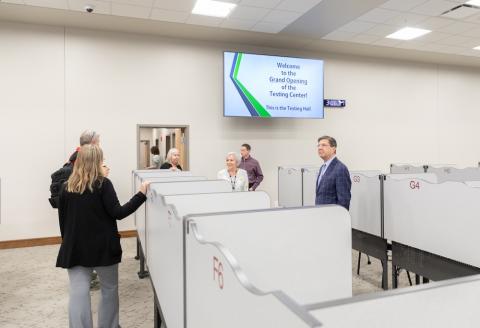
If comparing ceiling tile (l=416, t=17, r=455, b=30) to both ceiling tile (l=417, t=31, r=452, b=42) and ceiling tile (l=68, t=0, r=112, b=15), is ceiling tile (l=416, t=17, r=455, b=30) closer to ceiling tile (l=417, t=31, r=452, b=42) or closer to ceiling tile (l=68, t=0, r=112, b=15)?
ceiling tile (l=417, t=31, r=452, b=42)

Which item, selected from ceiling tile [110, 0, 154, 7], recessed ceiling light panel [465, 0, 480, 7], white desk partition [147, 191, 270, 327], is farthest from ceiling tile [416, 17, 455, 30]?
white desk partition [147, 191, 270, 327]

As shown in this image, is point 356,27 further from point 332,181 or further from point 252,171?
point 332,181

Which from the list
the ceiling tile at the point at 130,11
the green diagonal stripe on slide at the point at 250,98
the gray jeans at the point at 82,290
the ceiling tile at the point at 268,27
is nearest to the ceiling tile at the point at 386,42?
the ceiling tile at the point at 268,27

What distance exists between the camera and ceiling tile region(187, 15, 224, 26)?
4.80m

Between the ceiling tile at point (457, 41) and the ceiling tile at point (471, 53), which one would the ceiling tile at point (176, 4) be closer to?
the ceiling tile at point (457, 41)

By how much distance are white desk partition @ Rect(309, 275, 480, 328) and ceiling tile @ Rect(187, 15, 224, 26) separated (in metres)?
4.66

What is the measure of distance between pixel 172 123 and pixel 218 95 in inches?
35.7

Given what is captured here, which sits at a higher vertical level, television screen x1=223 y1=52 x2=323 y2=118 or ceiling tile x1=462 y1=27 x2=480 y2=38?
ceiling tile x1=462 y1=27 x2=480 y2=38

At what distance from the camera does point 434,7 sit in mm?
4562

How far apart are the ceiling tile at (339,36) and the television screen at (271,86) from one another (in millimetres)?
537

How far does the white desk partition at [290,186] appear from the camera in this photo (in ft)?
16.1

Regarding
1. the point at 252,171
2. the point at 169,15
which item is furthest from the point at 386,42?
the point at 169,15

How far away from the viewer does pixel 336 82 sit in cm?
673

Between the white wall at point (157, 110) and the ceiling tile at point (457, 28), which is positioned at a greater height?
the ceiling tile at point (457, 28)
